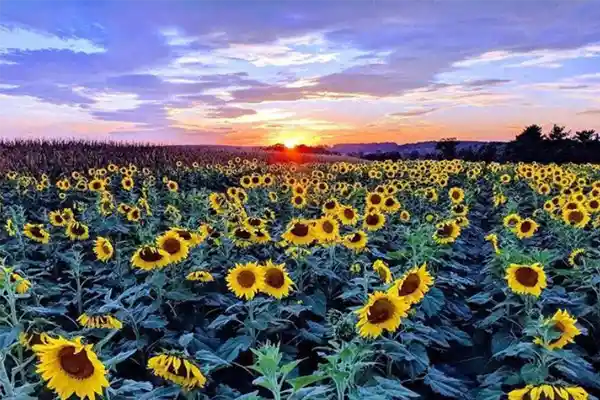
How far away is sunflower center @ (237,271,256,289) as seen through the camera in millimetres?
3406

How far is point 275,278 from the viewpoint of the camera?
3418 millimetres

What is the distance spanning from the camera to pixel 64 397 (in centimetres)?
198

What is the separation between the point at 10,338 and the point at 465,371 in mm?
2397

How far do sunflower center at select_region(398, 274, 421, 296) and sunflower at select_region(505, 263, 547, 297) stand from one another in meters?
0.69

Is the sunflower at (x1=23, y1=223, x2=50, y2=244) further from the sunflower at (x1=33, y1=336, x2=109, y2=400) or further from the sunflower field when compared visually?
the sunflower at (x1=33, y1=336, x2=109, y2=400)

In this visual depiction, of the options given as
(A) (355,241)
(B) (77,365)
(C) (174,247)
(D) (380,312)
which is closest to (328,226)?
(A) (355,241)

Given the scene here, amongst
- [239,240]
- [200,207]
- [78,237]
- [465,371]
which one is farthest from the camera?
[200,207]

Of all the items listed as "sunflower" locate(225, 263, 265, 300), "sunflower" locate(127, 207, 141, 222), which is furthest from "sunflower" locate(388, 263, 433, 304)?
"sunflower" locate(127, 207, 141, 222)

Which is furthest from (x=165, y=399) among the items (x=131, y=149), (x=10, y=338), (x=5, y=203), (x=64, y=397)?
(x=131, y=149)

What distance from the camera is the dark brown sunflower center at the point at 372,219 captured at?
5.49 m

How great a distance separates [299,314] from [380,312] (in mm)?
1258

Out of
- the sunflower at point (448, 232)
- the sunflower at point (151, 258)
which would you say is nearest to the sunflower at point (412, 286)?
the sunflower at point (151, 258)

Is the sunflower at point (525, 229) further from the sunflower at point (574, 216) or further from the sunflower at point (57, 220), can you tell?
the sunflower at point (57, 220)

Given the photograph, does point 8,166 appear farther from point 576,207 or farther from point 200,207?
point 576,207
